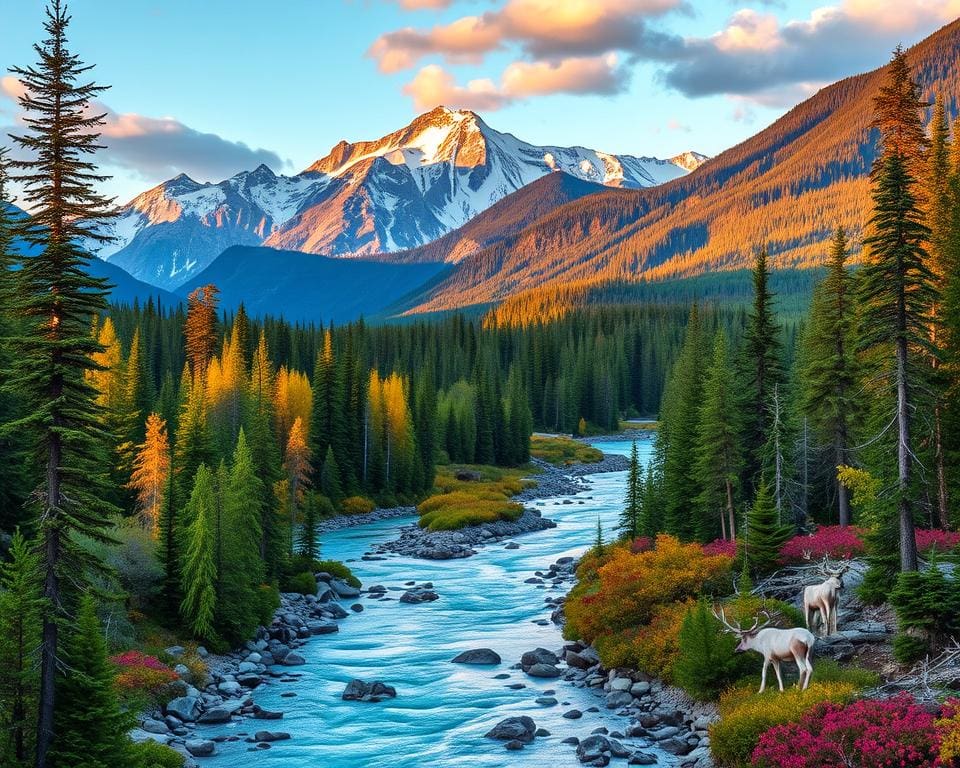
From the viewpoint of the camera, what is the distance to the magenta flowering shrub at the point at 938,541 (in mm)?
34219

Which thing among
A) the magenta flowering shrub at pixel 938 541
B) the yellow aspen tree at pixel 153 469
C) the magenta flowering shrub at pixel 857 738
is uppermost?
the yellow aspen tree at pixel 153 469

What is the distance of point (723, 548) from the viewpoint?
44.3 meters

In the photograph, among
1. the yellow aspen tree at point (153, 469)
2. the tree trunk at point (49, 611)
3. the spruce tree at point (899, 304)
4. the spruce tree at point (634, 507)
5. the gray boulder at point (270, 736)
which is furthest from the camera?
the spruce tree at point (634, 507)

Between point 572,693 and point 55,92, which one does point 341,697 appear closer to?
point 572,693

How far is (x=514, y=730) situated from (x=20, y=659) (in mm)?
16467

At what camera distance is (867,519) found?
34.2 m

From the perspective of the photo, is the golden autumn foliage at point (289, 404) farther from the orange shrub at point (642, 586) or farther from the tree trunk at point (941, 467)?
the tree trunk at point (941, 467)

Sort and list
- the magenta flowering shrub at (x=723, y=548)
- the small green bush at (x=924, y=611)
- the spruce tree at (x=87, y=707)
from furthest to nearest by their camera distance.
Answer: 1. the magenta flowering shrub at (x=723, y=548)
2. the small green bush at (x=924, y=611)
3. the spruce tree at (x=87, y=707)

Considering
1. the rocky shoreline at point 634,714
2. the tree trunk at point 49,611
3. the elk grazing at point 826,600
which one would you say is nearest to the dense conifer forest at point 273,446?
the tree trunk at point 49,611

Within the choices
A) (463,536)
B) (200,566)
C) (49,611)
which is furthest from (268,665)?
(463,536)

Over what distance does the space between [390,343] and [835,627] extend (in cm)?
15837

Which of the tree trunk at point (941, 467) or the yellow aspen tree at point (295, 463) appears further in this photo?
the yellow aspen tree at point (295, 463)

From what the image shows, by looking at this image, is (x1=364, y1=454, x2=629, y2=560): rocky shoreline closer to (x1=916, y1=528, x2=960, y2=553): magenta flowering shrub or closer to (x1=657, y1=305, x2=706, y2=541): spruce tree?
(x1=657, y1=305, x2=706, y2=541): spruce tree

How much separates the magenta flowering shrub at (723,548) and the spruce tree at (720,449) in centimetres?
123
